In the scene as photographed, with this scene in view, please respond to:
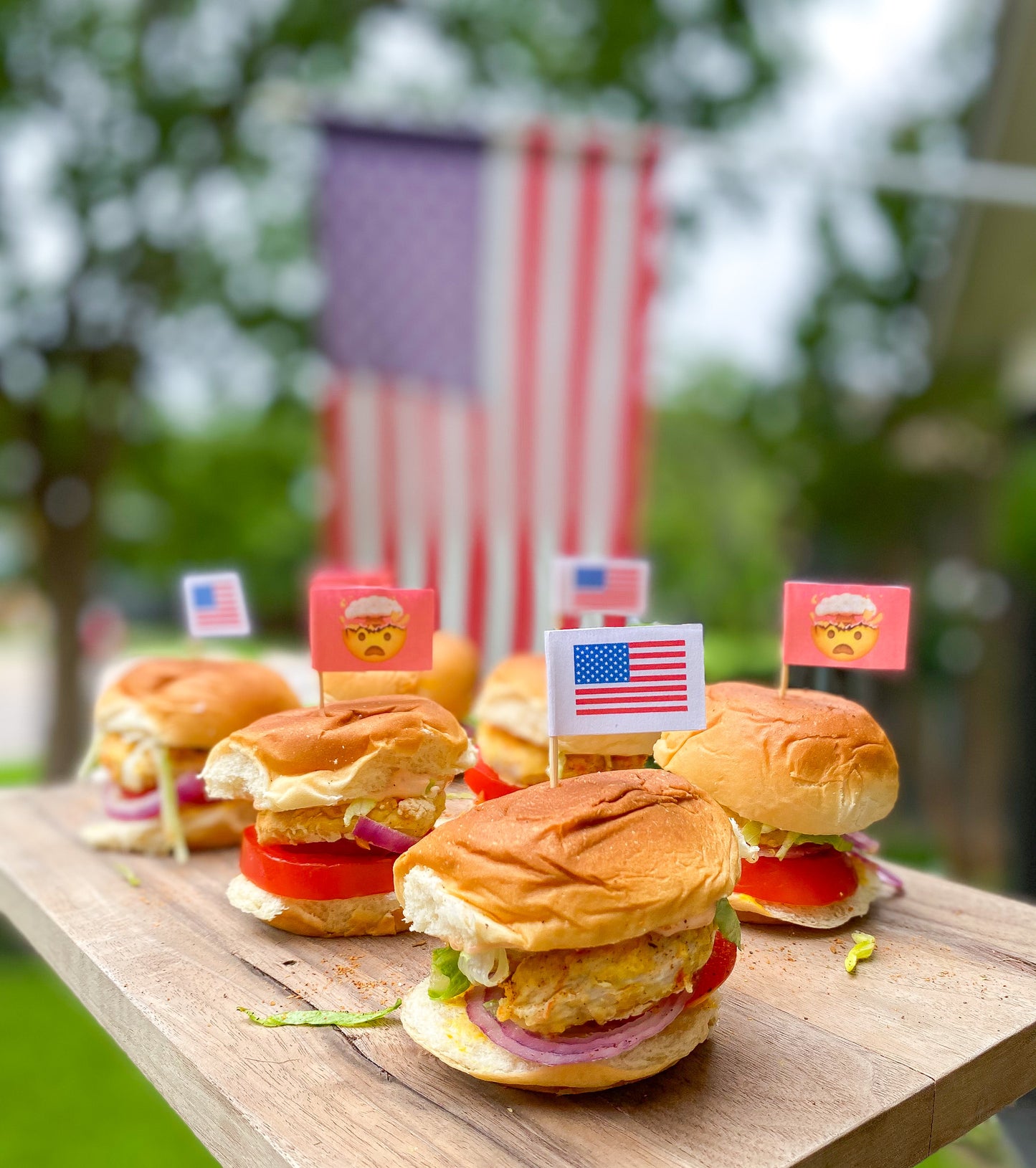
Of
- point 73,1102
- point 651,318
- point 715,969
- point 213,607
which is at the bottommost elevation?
point 73,1102

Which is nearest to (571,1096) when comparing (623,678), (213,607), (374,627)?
(623,678)

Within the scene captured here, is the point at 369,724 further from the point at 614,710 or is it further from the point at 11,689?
the point at 11,689

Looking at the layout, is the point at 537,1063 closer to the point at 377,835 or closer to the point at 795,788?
the point at 377,835

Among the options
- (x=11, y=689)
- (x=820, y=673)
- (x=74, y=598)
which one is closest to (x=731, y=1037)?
(x=820, y=673)

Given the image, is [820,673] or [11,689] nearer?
[820,673]

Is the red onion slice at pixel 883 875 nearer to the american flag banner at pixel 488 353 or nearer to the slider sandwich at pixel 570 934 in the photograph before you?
the slider sandwich at pixel 570 934

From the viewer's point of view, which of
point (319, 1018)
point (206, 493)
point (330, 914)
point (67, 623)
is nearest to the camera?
point (319, 1018)
